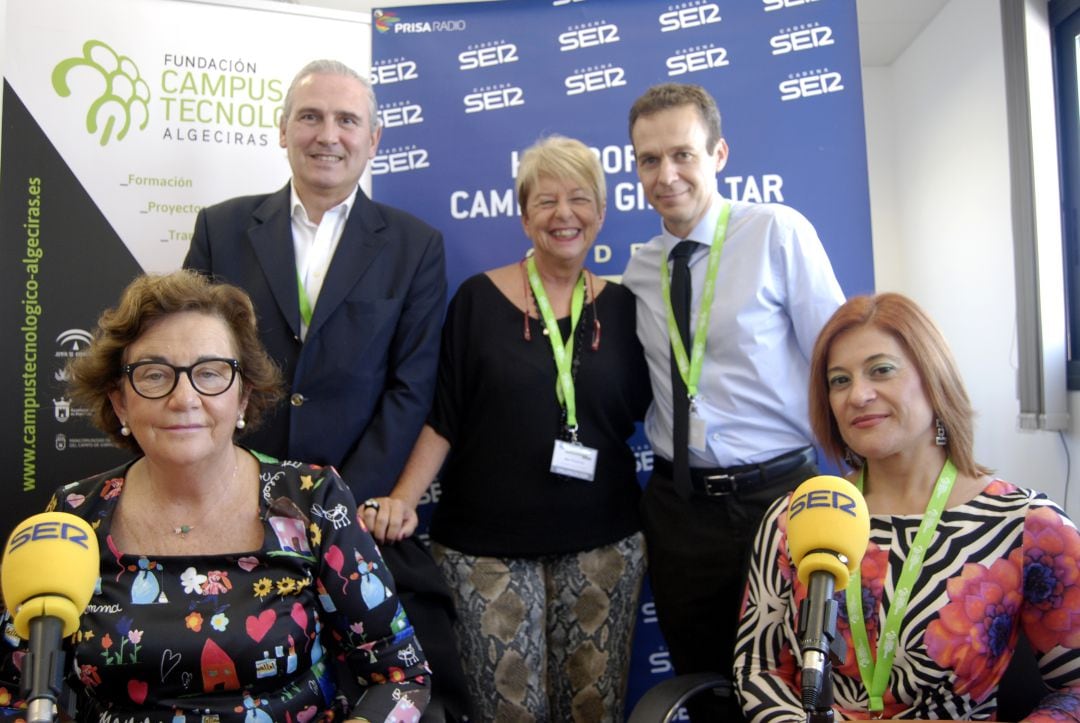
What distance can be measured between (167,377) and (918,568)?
1547mm

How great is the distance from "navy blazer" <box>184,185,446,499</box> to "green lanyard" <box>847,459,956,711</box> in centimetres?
125

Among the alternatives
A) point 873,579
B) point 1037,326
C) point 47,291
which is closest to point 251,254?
point 47,291

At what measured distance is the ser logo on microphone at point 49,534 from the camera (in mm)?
1175

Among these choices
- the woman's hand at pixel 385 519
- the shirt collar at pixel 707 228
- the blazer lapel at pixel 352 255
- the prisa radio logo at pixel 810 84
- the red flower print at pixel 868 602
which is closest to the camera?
the red flower print at pixel 868 602

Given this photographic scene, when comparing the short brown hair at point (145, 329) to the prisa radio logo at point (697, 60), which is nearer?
the short brown hair at point (145, 329)

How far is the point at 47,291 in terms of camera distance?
10.2ft

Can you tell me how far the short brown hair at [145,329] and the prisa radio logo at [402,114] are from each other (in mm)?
1753

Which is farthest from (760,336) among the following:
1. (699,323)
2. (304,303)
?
(304,303)

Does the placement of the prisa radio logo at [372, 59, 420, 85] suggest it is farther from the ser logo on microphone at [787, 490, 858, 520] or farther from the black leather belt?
the ser logo on microphone at [787, 490, 858, 520]

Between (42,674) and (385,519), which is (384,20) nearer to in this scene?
(385,519)

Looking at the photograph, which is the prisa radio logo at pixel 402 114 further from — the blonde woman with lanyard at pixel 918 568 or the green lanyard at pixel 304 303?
the blonde woman with lanyard at pixel 918 568

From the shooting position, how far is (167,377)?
1.81 meters

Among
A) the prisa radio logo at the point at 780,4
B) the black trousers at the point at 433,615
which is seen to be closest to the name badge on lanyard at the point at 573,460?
the black trousers at the point at 433,615

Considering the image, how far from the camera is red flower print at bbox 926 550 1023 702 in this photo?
5.68ft
